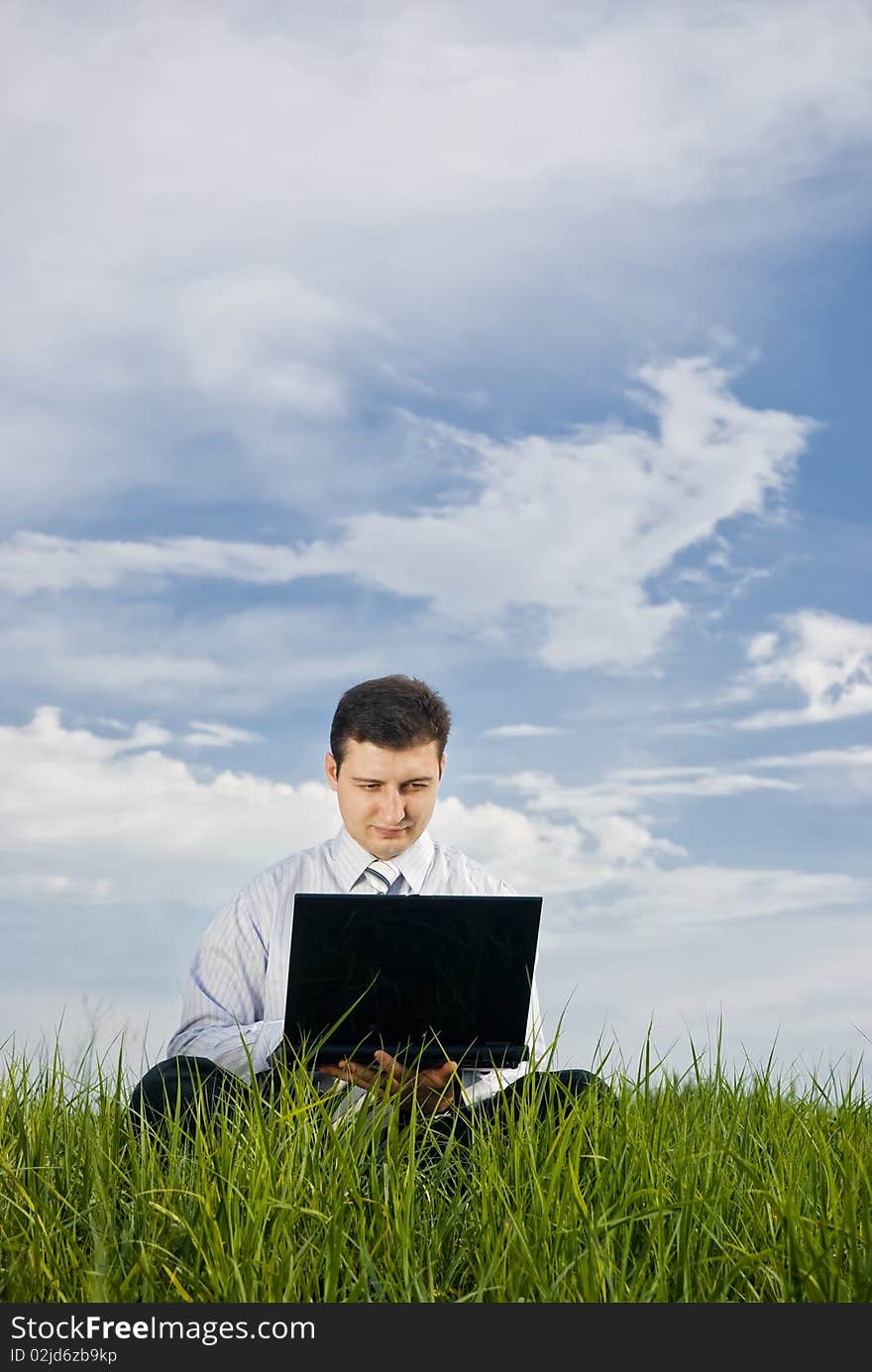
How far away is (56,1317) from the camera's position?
2.71 meters

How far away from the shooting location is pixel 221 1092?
383cm

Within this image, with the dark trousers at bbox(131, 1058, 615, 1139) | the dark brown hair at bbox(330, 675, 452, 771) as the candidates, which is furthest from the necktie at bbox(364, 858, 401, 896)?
the dark trousers at bbox(131, 1058, 615, 1139)

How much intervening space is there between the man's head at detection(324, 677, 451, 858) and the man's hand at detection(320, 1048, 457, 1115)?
1010mm

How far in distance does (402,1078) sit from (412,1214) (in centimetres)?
63

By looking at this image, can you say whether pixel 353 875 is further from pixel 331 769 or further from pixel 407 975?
pixel 407 975

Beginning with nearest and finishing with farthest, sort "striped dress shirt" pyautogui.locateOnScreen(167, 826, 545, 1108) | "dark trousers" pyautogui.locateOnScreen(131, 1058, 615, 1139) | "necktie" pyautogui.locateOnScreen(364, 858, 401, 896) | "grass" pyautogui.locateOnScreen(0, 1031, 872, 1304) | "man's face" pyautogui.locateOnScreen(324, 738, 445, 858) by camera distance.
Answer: "grass" pyautogui.locateOnScreen(0, 1031, 872, 1304) → "dark trousers" pyautogui.locateOnScreen(131, 1058, 615, 1139) → "striped dress shirt" pyautogui.locateOnScreen(167, 826, 545, 1108) → "man's face" pyautogui.locateOnScreen(324, 738, 445, 858) → "necktie" pyautogui.locateOnScreen(364, 858, 401, 896)

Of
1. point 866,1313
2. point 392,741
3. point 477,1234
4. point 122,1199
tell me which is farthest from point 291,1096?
point 866,1313

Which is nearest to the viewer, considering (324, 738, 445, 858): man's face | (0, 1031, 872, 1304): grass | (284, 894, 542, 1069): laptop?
(0, 1031, 872, 1304): grass

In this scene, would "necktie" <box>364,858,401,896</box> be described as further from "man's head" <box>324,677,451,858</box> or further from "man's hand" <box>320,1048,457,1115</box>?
"man's hand" <box>320,1048,457,1115</box>

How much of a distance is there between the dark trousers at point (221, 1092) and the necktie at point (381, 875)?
35.9 inches

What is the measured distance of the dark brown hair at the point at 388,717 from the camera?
458 centimetres

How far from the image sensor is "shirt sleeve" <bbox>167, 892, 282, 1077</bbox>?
423cm

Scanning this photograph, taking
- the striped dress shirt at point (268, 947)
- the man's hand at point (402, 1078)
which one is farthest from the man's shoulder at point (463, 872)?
the man's hand at point (402, 1078)

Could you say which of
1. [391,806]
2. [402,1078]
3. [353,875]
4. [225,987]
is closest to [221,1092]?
[402,1078]
